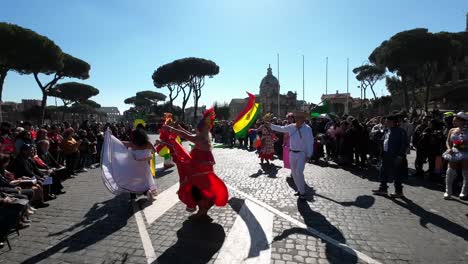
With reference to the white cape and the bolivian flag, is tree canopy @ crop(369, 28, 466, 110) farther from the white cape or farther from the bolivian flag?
the white cape

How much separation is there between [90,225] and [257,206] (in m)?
3.08

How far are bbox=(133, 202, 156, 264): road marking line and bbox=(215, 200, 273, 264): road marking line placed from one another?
2.79 feet

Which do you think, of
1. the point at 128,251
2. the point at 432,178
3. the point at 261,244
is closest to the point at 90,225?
the point at 128,251

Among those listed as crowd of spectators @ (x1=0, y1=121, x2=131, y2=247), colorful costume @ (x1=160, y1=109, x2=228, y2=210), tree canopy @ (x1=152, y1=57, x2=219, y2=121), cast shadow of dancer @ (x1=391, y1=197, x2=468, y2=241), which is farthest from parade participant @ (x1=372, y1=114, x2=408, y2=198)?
tree canopy @ (x1=152, y1=57, x2=219, y2=121)

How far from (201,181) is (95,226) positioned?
1.91 m

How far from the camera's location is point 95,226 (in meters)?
5.35

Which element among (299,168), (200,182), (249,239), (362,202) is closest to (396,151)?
(362,202)

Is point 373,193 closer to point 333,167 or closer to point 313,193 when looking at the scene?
point 313,193

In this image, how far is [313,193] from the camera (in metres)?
7.55

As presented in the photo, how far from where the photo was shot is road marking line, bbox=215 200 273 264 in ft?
13.3

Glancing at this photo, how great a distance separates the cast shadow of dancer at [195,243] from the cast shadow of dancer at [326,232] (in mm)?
915

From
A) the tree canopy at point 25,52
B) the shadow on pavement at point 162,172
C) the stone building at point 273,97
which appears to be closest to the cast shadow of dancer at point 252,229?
A: the shadow on pavement at point 162,172

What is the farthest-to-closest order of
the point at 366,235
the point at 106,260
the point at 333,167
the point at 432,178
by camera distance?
the point at 333,167 → the point at 432,178 → the point at 366,235 → the point at 106,260

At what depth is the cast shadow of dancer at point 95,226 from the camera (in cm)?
441
